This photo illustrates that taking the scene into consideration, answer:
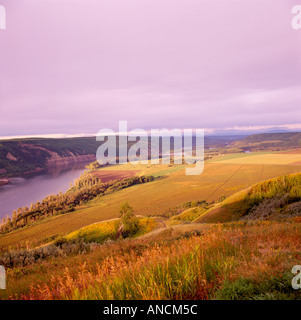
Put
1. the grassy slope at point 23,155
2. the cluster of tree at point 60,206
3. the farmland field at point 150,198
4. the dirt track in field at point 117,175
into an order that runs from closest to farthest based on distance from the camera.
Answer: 1. the farmland field at point 150,198
2. the cluster of tree at point 60,206
3. the dirt track in field at point 117,175
4. the grassy slope at point 23,155

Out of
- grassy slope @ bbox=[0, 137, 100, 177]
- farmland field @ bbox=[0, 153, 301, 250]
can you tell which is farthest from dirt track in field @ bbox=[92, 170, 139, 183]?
grassy slope @ bbox=[0, 137, 100, 177]

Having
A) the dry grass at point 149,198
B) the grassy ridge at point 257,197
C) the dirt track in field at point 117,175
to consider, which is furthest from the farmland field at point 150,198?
the grassy ridge at point 257,197

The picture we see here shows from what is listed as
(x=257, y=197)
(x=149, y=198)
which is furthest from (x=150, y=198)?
(x=257, y=197)

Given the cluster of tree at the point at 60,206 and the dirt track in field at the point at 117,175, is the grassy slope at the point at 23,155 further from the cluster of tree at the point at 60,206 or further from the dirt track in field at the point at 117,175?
the cluster of tree at the point at 60,206

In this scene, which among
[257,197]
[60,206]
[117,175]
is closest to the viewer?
[257,197]

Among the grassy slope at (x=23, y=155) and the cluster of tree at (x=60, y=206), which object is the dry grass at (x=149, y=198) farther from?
the grassy slope at (x=23, y=155)

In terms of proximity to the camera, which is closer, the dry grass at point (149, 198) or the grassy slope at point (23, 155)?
the dry grass at point (149, 198)

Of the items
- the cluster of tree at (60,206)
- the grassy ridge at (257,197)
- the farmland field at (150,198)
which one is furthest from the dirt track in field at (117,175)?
the grassy ridge at (257,197)

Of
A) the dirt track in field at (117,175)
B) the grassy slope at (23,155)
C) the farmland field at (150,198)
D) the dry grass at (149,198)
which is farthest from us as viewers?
the grassy slope at (23,155)

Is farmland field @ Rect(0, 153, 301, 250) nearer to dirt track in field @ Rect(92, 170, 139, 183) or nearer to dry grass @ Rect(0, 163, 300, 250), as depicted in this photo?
dry grass @ Rect(0, 163, 300, 250)

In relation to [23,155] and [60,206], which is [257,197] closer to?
[60,206]

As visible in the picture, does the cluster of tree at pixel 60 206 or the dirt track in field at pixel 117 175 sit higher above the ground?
the dirt track in field at pixel 117 175
